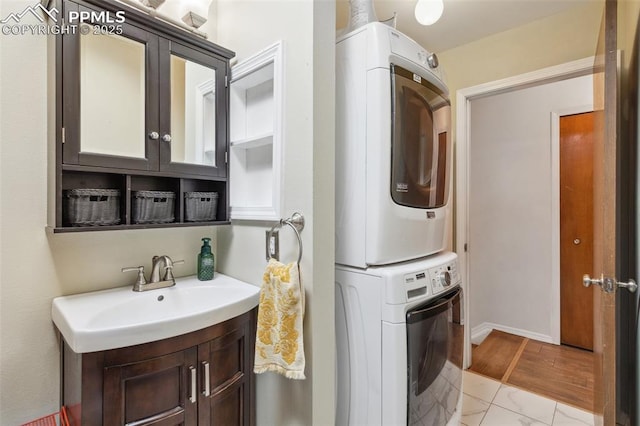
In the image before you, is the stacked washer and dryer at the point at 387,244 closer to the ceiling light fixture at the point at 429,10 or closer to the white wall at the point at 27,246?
the ceiling light fixture at the point at 429,10

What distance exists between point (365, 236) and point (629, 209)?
4.51 ft

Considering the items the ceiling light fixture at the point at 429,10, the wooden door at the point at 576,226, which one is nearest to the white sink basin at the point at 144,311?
the ceiling light fixture at the point at 429,10

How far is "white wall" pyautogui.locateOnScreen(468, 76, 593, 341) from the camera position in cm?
293

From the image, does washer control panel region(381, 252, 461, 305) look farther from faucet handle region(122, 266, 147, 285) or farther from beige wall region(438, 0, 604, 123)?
beige wall region(438, 0, 604, 123)

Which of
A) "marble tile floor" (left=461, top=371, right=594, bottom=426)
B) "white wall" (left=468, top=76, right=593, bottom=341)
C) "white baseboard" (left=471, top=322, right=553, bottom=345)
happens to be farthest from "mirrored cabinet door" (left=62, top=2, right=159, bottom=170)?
"white baseboard" (left=471, top=322, right=553, bottom=345)

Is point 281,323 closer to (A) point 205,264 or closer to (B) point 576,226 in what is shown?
(A) point 205,264

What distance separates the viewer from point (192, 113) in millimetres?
1477

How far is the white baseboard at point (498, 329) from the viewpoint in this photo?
296 centimetres

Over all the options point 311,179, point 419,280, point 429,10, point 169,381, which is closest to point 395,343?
point 419,280

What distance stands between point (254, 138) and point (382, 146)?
59cm

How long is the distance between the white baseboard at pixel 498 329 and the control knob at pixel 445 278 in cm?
189

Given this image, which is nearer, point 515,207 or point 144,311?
point 144,311

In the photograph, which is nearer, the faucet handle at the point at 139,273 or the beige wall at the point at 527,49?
the faucet handle at the point at 139,273

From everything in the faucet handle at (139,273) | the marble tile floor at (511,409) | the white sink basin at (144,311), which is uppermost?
the faucet handle at (139,273)
